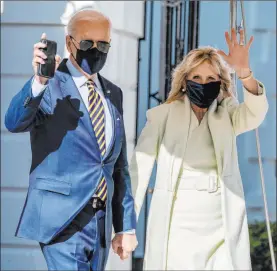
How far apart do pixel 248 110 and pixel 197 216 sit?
612 mm

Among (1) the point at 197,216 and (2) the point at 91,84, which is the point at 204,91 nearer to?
(1) the point at 197,216

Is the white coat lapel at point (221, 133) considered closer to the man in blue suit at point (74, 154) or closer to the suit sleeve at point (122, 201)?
the suit sleeve at point (122, 201)

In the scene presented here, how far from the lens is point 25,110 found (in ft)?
12.2

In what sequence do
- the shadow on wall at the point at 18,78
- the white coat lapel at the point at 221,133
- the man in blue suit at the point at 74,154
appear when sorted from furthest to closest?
1. the shadow on wall at the point at 18,78
2. the white coat lapel at the point at 221,133
3. the man in blue suit at the point at 74,154

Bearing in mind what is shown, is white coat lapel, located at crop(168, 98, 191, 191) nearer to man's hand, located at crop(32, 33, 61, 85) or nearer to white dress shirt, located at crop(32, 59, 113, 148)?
white dress shirt, located at crop(32, 59, 113, 148)

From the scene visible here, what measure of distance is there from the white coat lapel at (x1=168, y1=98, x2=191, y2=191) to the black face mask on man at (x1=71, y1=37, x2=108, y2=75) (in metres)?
0.80

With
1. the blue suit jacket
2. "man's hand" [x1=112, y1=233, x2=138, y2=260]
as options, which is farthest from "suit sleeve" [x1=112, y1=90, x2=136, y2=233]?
the blue suit jacket

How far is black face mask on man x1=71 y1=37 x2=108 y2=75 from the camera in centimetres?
398

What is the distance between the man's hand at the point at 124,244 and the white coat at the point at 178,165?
1.37ft

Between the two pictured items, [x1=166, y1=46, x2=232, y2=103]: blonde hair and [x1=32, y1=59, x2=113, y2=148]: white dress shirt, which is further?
[x1=166, y1=46, x2=232, y2=103]: blonde hair

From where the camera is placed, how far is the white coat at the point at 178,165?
4.57 meters

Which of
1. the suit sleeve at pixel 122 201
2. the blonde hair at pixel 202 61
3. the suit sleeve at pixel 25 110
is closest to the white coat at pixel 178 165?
the blonde hair at pixel 202 61

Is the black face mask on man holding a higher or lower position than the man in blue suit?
higher

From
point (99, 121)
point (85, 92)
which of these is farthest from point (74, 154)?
point (85, 92)
